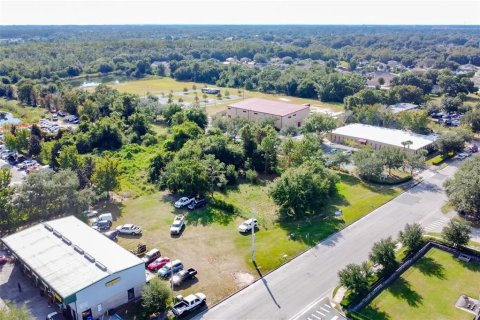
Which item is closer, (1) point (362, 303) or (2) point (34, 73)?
(1) point (362, 303)

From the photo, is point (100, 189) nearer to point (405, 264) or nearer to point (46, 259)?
point (46, 259)

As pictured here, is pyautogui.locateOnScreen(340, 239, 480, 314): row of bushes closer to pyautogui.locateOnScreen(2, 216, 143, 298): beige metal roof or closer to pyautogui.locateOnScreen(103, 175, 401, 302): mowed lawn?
pyautogui.locateOnScreen(103, 175, 401, 302): mowed lawn

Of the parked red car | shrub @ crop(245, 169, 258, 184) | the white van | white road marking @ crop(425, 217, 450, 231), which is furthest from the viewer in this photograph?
shrub @ crop(245, 169, 258, 184)

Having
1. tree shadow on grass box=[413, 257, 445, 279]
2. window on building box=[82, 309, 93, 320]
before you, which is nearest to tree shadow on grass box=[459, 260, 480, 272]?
tree shadow on grass box=[413, 257, 445, 279]

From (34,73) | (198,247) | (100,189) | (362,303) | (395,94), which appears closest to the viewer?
(362,303)

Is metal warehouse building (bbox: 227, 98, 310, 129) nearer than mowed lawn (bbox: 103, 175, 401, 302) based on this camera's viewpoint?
No

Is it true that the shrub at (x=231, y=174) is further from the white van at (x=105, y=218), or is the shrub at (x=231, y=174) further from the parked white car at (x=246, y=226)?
the white van at (x=105, y=218)

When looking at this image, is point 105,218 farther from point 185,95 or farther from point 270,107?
point 185,95

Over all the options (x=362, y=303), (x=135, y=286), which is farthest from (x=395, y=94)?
(x=135, y=286)
